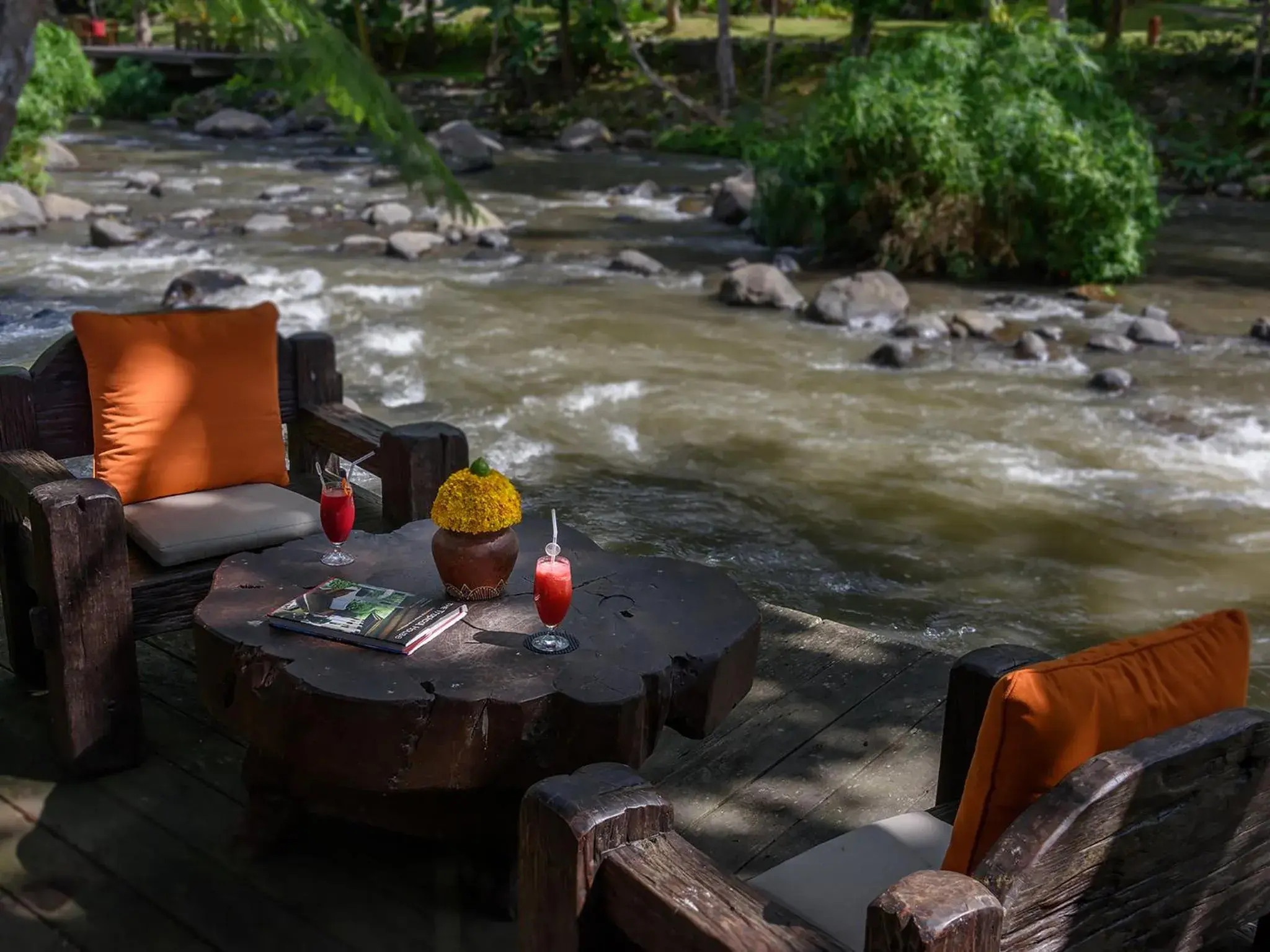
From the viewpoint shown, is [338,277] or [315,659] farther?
[338,277]

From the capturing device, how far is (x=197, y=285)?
41.9 feet

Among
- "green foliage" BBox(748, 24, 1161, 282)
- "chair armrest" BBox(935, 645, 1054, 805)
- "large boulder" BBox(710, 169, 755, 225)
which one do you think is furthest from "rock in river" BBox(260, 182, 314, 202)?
"chair armrest" BBox(935, 645, 1054, 805)

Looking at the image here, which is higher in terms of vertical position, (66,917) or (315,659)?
(315,659)

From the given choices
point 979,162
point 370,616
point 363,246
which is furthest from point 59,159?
point 370,616

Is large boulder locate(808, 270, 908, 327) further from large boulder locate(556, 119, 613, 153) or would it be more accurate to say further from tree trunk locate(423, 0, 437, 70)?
tree trunk locate(423, 0, 437, 70)

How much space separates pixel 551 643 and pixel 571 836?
1069mm

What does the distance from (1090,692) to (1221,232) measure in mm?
16657

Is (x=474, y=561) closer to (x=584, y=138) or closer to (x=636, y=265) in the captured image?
(x=636, y=265)

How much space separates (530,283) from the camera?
13.9 meters

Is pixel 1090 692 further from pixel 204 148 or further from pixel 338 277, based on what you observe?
pixel 204 148

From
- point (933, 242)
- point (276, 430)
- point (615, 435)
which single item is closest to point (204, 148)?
point (933, 242)

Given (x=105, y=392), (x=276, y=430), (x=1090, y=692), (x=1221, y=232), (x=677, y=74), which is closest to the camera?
(x=1090, y=692)

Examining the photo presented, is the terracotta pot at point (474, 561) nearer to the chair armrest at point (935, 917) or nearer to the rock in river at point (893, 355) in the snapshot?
the chair armrest at point (935, 917)

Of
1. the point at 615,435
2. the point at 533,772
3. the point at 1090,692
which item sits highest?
the point at 1090,692
